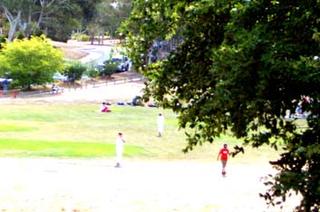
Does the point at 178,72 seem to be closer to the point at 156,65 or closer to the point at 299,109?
the point at 156,65

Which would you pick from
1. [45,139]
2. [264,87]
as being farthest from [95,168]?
[264,87]

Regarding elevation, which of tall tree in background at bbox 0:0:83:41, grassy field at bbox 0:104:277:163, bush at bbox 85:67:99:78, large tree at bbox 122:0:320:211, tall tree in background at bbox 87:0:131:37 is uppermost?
tall tree in background at bbox 87:0:131:37

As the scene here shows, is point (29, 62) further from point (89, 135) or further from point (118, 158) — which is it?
point (118, 158)

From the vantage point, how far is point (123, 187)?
751 inches

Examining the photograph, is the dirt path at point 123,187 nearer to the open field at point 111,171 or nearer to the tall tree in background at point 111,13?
the open field at point 111,171

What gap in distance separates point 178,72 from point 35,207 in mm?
7008

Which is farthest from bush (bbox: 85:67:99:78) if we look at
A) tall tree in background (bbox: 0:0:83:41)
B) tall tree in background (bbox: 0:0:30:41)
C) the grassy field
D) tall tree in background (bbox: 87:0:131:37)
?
the grassy field

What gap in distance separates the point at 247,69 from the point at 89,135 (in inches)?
1040

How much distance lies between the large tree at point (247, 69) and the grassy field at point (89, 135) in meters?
16.8

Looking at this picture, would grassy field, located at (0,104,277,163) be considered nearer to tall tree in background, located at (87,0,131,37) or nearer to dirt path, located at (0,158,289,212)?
dirt path, located at (0,158,289,212)

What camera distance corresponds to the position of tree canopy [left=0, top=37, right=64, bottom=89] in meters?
58.8

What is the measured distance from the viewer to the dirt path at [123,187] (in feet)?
54.3

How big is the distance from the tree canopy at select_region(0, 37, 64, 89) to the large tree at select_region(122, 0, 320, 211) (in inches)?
1949

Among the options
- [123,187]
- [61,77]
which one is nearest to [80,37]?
[61,77]
